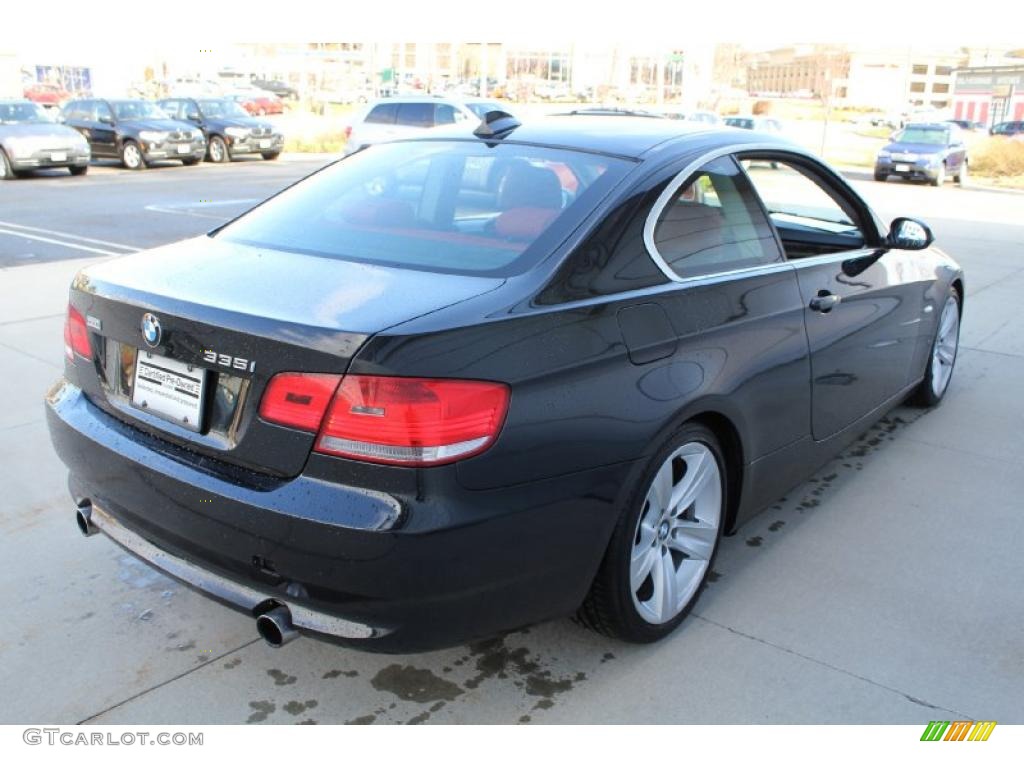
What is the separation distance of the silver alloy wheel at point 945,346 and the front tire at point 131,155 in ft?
66.1

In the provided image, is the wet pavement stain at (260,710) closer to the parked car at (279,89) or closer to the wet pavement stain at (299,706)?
the wet pavement stain at (299,706)

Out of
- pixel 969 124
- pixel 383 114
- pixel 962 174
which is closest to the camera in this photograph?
pixel 383 114

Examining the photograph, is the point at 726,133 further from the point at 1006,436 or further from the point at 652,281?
the point at 1006,436

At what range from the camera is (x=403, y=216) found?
11.0 feet

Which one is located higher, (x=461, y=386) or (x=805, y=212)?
(x=805, y=212)

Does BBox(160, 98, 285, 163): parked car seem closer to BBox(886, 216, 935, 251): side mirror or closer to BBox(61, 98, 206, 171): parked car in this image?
BBox(61, 98, 206, 171): parked car

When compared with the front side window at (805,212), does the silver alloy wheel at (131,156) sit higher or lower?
lower

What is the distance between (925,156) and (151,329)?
2432cm

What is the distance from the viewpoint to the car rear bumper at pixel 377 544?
2379 mm

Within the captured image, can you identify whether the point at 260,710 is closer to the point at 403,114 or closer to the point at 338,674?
the point at 338,674

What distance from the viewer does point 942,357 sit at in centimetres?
571

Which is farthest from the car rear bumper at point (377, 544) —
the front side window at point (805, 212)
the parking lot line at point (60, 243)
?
the parking lot line at point (60, 243)
